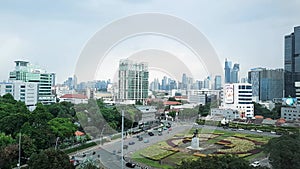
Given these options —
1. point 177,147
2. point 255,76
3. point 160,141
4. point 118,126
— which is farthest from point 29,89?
point 255,76

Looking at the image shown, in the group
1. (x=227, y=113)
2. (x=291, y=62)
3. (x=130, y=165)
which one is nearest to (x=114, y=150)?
(x=130, y=165)

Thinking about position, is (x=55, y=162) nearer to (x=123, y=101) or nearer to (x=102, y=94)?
(x=123, y=101)

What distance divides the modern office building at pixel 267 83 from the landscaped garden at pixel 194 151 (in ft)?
58.9

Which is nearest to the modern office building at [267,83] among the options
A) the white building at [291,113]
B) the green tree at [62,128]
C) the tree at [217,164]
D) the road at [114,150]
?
the white building at [291,113]

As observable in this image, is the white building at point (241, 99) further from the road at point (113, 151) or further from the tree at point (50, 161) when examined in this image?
the tree at point (50, 161)

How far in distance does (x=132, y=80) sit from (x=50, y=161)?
8.09 m

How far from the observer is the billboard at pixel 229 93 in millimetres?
15883

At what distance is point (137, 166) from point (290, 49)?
24238 millimetres

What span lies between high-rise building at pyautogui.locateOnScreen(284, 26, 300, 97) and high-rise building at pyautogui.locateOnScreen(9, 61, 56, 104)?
69.9 ft

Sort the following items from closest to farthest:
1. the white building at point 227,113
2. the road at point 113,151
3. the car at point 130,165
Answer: the car at point 130,165 < the road at point 113,151 < the white building at point 227,113

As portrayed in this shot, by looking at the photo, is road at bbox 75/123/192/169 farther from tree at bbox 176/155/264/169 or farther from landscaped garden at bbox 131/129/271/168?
tree at bbox 176/155/264/169

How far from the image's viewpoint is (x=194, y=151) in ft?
25.2

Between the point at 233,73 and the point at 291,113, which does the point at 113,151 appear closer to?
the point at 291,113

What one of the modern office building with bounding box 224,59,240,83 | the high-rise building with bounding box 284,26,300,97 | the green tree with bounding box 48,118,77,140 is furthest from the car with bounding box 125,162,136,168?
the high-rise building with bounding box 284,26,300,97
